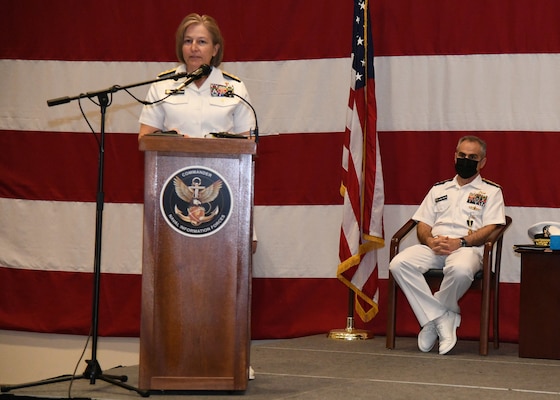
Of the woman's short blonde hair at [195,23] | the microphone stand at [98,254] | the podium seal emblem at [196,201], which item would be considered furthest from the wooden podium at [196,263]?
the woman's short blonde hair at [195,23]

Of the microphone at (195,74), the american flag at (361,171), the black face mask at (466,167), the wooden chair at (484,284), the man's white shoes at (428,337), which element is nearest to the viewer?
Result: the microphone at (195,74)

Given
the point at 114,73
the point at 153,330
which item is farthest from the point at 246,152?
the point at 114,73

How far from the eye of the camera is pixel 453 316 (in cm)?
439

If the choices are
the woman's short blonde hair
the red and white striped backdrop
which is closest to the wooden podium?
the woman's short blonde hair

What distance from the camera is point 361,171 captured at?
4.81m

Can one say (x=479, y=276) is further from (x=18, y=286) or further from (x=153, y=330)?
(x=18, y=286)

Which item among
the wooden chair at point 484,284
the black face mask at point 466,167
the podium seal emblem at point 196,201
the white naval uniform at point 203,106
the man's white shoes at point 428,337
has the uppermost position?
the white naval uniform at point 203,106

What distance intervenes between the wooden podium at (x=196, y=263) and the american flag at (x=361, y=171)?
1.80 m

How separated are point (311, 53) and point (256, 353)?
193 centimetres

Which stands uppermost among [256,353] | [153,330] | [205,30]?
[205,30]

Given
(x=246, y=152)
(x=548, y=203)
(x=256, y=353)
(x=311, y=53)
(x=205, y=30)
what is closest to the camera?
(x=246, y=152)

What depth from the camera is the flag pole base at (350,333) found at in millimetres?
4816

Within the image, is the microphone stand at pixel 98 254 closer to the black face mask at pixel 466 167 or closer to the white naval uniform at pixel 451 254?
the white naval uniform at pixel 451 254

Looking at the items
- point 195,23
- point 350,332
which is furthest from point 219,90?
point 350,332
